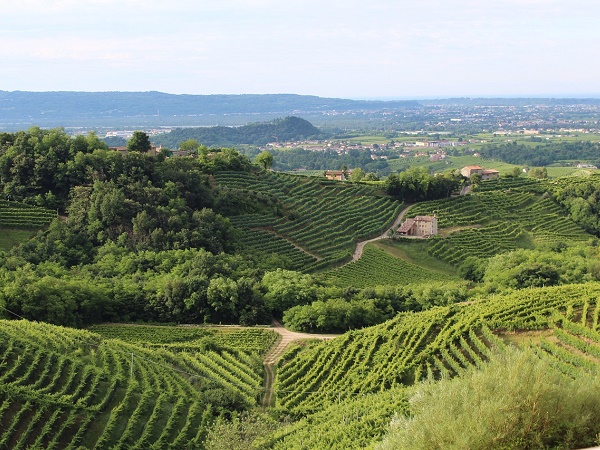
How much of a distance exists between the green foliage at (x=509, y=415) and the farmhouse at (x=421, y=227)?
45.0 m

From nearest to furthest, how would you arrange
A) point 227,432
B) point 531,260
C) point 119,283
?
point 227,432
point 119,283
point 531,260

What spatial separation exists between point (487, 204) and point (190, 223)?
117 ft

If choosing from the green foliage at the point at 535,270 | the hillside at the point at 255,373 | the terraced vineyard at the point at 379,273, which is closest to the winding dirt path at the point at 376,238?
the terraced vineyard at the point at 379,273

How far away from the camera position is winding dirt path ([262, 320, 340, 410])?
27.7m

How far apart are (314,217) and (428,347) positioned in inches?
1331

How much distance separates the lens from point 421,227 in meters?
60.9

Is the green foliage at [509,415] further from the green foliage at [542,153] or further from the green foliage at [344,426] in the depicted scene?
the green foliage at [542,153]

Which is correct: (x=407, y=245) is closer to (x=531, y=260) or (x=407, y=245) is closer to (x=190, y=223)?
(x=531, y=260)

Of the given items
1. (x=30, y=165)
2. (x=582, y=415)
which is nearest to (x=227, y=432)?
(x=582, y=415)

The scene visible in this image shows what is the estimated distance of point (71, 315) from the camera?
34.2 m

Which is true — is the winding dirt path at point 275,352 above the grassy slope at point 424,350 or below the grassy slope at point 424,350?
below

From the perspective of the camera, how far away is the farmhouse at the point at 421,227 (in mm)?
60562

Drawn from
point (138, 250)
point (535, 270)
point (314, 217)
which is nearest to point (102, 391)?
point (138, 250)

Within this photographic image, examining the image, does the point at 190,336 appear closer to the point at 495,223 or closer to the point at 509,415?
the point at 509,415
